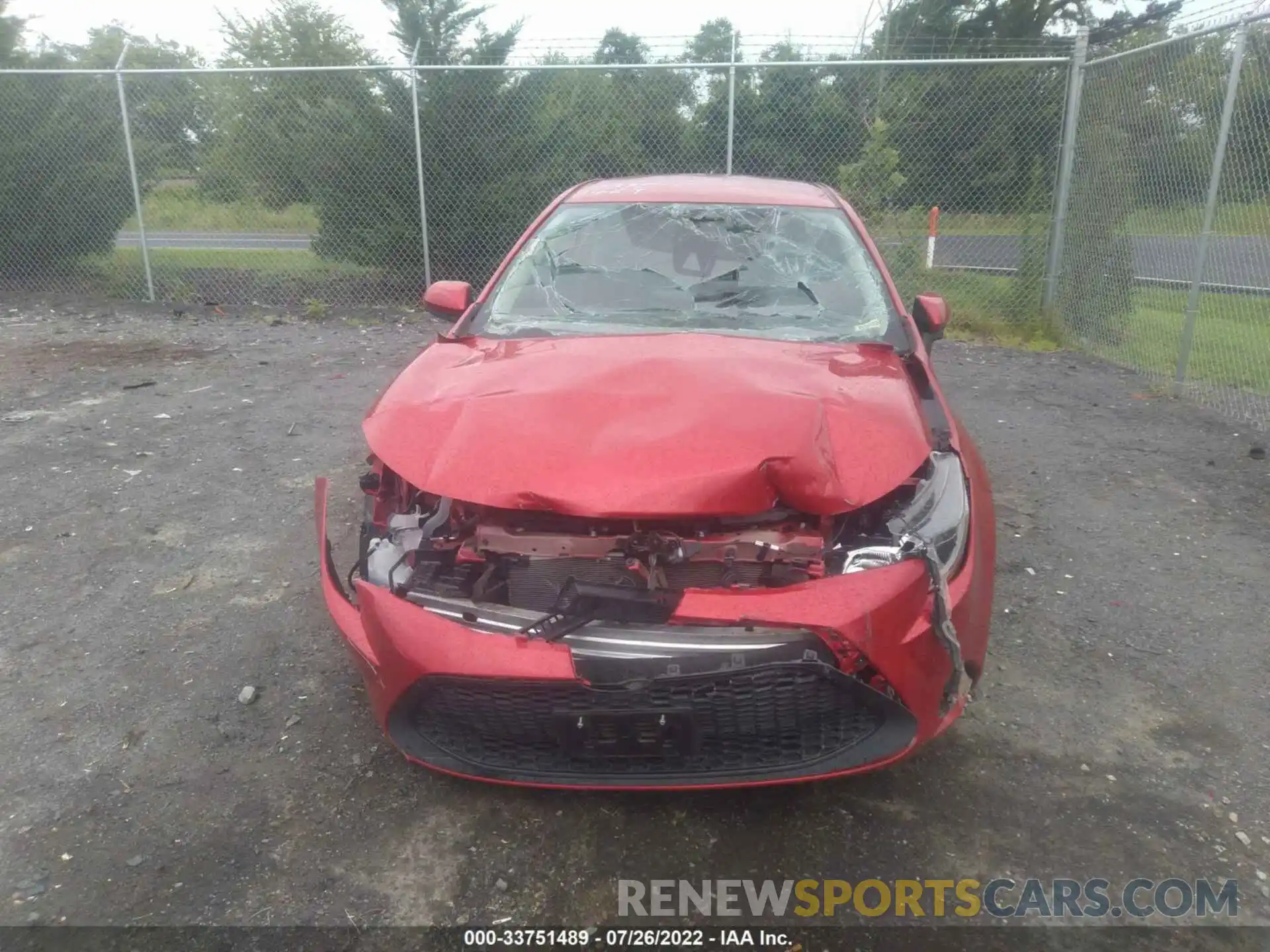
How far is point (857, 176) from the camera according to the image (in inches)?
334

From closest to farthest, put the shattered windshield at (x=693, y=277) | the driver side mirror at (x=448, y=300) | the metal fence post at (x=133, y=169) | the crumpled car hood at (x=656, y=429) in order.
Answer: the crumpled car hood at (x=656, y=429) < the shattered windshield at (x=693, y=277) < the driver side mirror at (x=448, y=300) < the metal fence post at (x=133, y=169)

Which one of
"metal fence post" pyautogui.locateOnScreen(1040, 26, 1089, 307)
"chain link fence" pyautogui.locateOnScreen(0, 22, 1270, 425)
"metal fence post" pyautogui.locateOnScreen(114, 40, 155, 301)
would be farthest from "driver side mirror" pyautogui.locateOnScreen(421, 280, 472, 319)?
"metal fence post" pyautogui.locateOnScreen(114, 40, 155, 301)

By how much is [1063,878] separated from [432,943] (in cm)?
153

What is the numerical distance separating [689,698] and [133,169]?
9.32 metres

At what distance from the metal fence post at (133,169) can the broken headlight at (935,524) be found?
922 cm

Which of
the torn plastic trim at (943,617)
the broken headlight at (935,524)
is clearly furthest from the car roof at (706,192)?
the torn plastic trim at (943,617)

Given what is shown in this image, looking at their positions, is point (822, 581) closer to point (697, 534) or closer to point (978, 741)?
point (697, 534)

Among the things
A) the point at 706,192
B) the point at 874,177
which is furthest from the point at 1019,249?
the point at 706,192

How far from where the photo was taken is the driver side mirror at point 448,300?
388cm

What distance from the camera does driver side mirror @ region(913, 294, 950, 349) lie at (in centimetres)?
376

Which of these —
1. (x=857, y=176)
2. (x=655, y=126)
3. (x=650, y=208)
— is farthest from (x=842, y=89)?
(x=650, y=208)

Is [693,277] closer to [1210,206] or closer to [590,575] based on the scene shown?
[590,575]

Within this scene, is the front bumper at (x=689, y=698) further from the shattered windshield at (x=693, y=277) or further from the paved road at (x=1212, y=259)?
the paved road at (x=1212, y=259)

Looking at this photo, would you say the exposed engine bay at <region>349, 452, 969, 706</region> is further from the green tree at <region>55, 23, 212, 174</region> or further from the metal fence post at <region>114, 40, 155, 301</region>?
the green tree at <region>55, 23, 212, 174</region>
